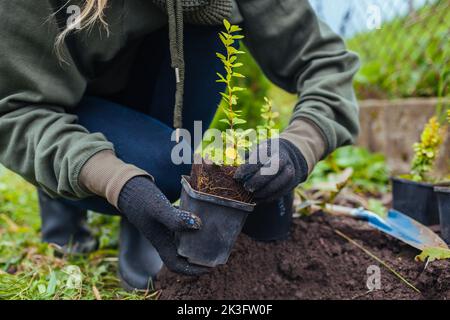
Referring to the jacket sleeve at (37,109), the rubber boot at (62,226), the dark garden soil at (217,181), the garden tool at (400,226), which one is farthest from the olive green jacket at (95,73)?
the rubber boot at (62,226)

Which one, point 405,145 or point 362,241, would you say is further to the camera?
point 405,145

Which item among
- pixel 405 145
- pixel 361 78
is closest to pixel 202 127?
pixel 405 145

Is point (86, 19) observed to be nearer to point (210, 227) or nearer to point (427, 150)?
point (210, 227)

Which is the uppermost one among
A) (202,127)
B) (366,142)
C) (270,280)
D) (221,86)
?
(221,86)

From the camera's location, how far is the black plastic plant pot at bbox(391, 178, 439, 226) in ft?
6.74

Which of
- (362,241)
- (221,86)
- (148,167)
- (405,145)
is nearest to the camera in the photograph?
(148,167)

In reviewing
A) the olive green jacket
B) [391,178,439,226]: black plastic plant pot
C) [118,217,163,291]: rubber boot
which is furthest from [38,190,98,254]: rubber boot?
[391,178,439,226]: black plastic plant pot

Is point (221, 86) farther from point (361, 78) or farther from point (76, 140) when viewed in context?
point (361, 78)

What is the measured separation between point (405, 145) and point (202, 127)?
1670 millimetres

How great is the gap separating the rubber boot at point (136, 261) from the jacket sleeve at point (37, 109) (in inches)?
17.3

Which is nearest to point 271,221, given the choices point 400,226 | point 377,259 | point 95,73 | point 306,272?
point 306,272

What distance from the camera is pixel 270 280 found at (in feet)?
6.08

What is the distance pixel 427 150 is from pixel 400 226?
325 millimetres
